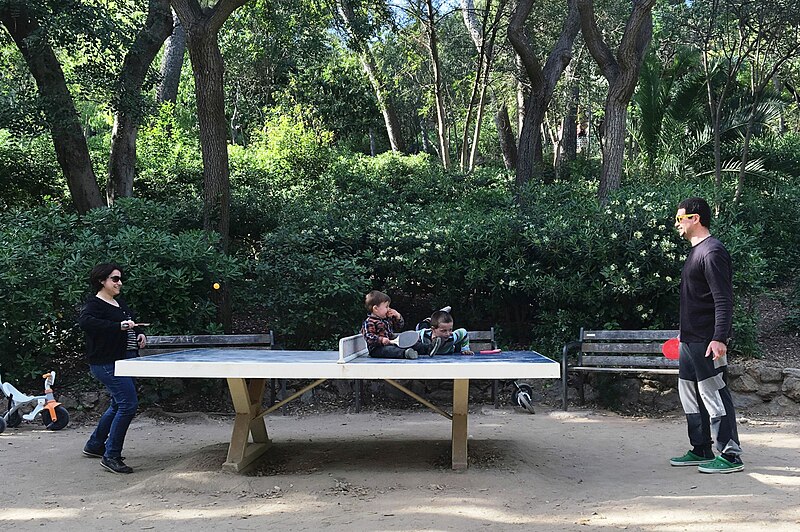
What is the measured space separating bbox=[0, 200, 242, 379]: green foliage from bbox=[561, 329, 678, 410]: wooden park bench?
4.23m

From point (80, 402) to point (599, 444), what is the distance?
18.5 feet

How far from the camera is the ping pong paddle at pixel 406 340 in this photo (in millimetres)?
6184

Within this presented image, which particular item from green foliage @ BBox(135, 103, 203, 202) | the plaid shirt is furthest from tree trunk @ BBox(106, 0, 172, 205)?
the plaid shirt

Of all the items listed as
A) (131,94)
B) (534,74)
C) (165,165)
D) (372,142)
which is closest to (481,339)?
(131,94)

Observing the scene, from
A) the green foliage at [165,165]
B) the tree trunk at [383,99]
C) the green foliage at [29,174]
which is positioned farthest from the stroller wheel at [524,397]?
the tree trunk at [383,99]

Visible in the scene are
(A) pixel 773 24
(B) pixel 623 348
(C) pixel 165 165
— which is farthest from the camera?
(C) pixel 165 165

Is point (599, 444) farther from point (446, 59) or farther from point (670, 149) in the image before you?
point (446, 59)

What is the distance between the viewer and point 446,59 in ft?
84.7

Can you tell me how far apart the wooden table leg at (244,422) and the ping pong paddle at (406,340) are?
1.22 meters

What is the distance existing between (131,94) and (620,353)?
8188 mm

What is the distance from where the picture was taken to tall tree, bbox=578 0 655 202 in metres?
11.9

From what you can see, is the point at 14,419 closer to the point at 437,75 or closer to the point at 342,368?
the point at 342,368

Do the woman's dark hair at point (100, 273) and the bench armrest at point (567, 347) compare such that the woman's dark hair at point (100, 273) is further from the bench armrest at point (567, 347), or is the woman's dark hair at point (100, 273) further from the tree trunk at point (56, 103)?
the tree trunk at point (56, 103)

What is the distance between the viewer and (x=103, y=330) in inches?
259
